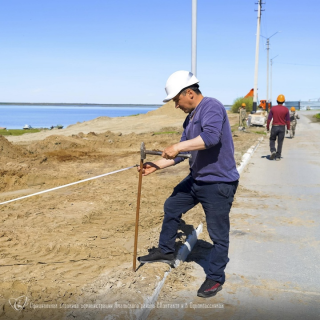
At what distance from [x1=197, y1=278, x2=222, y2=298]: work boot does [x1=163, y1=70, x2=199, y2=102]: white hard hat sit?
5.96 feet

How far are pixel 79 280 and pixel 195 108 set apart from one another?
214 cm

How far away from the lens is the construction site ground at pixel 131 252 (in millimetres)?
4098

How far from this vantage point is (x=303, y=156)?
15.8 m

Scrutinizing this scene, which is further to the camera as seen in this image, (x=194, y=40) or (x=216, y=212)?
(x=194, y=40)

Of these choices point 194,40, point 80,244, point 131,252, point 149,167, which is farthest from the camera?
point 194,40

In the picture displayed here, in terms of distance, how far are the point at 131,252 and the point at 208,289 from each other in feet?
5.23

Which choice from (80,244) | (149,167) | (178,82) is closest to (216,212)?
(149,167)

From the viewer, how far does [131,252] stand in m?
5.68

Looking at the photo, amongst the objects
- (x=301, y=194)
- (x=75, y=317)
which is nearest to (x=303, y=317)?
(x=75, y=317)

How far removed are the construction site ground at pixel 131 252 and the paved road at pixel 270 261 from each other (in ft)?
0.04

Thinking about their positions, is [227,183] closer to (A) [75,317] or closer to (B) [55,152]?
(A) [75,317]

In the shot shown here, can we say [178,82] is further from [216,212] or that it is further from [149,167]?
[216,212]

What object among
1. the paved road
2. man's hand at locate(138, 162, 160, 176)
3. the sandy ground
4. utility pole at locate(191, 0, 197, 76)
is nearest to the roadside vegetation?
utility pole at locate(191, 0, 197, 76)

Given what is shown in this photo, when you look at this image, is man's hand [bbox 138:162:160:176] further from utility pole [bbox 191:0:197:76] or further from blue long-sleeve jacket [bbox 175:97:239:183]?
utility pole [bbox 191:0:197:76]
